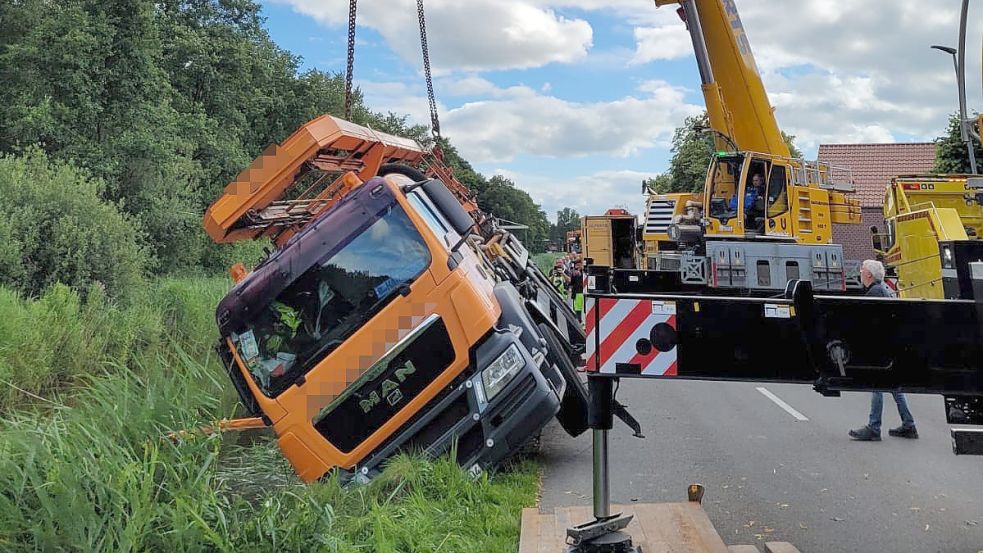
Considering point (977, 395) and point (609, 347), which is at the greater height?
point (609, 347)

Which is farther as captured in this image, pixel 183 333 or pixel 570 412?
pixel 183 333

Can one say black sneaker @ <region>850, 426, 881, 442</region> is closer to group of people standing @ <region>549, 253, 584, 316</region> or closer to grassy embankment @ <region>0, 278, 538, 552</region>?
grassy embankment @ <region>0, 278, 538, 552</region>

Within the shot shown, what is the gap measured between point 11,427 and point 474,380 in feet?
9.87

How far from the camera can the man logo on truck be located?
5.79m

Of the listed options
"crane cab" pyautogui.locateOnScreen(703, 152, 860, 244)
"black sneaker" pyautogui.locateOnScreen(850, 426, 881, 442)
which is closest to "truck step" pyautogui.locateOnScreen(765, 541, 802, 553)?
"black sneaker" pyautogui.locateOnScreen(850, 426, 881, 442)

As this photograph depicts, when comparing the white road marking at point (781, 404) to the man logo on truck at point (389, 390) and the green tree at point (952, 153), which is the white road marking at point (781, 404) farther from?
the green tree at point (952, 153)

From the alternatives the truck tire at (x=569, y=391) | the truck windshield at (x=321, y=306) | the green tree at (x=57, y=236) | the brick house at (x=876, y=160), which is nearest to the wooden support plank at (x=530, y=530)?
the truck windshield at (x=321, y=306)

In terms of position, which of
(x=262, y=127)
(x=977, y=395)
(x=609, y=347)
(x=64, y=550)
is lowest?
(x=64, y=550)

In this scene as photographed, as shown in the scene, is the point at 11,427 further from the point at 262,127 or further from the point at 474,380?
the point at 262,127

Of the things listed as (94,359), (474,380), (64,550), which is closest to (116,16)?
(94,359)

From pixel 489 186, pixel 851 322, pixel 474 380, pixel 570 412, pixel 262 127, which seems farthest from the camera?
pixel 489 186

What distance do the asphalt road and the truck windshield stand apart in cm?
207

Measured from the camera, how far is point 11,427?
15.2 ft

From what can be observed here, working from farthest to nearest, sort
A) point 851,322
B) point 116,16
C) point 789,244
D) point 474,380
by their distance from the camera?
1. point 116,16
2. point 789,244
3. point 474,380
4. point 851,322
